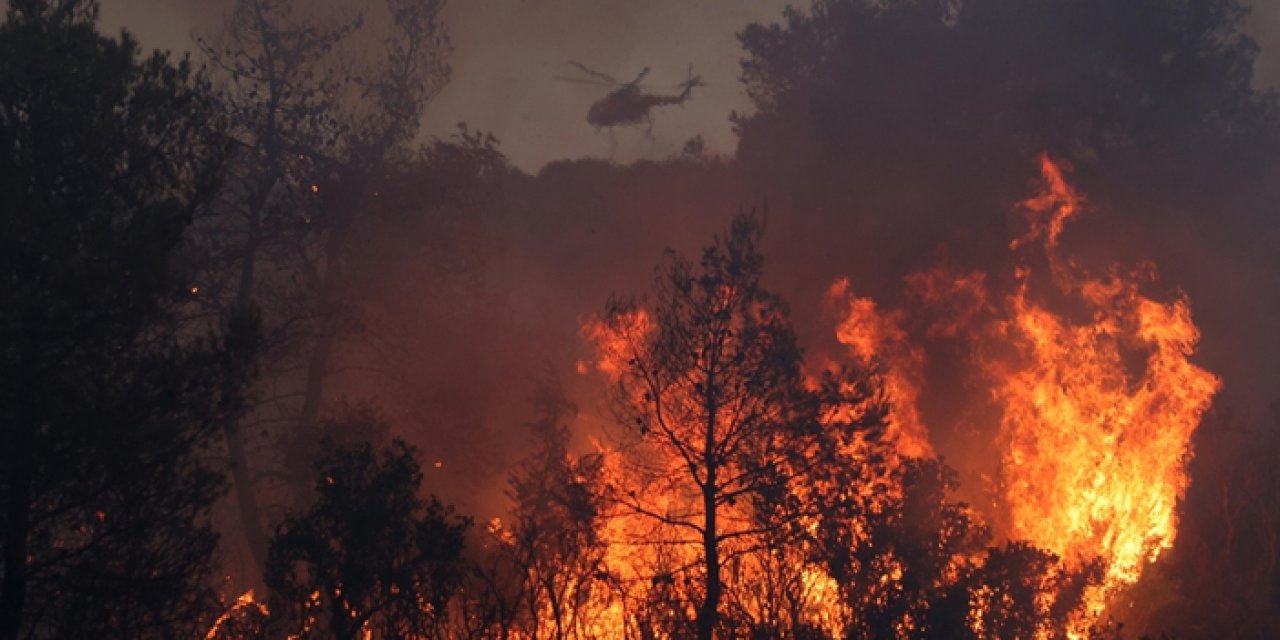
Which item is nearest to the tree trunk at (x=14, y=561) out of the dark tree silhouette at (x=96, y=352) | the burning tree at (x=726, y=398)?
the dark tree silhouette at (x=96, y=352)

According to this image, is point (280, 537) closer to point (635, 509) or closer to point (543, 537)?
point (635, 509)

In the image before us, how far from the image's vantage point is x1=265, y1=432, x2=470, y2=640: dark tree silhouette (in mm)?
9867


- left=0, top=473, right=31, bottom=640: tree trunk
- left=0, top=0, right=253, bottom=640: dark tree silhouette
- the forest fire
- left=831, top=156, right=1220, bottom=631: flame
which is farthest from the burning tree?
left=831, top=156, right=1220, bottom=631: flame

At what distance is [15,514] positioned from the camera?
8.60 metres

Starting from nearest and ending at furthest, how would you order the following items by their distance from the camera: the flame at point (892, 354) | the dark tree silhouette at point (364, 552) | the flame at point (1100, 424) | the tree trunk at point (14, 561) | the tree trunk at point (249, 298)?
1. the tree trunk at point (14, 561)
2. the dark tree silhouette at point (364, 552)
3. the tree trunk at point (249, 298)
4. the flame at point (1100, 424)
5. the flame at point (892, 354)

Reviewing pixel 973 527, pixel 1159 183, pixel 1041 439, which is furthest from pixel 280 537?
pixel 1159 183

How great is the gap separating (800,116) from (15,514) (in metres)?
28.9

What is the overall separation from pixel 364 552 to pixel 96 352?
3776 mm

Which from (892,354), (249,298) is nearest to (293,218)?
(249,298)

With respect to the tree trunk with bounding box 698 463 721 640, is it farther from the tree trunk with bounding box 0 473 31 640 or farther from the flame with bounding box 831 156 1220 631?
the flame with bounding box 831 156 1220 631

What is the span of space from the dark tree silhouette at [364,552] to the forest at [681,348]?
0.18 feet

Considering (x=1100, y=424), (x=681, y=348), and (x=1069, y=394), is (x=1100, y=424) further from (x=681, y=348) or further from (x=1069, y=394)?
(x=681, y=348)

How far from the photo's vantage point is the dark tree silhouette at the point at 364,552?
388 inches

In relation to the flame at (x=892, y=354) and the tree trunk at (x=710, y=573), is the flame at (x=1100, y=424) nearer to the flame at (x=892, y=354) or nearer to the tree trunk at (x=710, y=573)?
the flame at (x=892, y=354)
